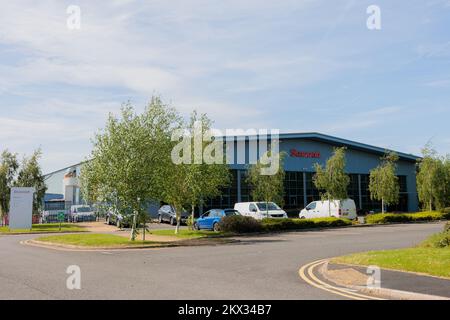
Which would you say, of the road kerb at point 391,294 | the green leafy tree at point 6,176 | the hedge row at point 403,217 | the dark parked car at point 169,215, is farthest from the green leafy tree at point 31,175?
the road kerb at point 391,294

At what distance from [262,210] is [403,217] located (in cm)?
1236

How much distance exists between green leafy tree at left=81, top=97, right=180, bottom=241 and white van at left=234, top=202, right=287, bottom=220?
1293cm

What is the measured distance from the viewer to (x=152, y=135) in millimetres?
23406

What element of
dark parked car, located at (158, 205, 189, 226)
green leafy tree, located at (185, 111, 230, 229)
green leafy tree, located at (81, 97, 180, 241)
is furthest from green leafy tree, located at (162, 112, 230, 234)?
dark parked car, located at (158, 205, 189, 226)

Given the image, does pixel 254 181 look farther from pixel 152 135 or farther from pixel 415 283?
pixel 415 283

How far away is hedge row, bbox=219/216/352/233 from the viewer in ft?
91.9

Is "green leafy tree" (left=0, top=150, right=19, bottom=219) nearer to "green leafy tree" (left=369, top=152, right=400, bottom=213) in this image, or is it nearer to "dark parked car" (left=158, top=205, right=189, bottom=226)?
"dark parked car" (left=158, top=205, right=189, bottom=226)

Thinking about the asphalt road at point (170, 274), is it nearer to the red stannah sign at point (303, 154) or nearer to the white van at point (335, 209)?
the white van at point (335, 209)

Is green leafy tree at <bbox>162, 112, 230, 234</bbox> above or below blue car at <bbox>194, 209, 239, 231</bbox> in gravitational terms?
above

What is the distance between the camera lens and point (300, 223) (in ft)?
105

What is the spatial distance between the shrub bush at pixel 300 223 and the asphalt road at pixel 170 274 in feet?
37.9

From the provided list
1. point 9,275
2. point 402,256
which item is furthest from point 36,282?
point 402,256

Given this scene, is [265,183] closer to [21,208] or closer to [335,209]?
[335,209]

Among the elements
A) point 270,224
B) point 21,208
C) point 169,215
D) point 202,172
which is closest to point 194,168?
point 202,172
